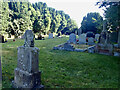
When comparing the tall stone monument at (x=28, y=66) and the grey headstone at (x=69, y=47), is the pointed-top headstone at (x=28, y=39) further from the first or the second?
the grey headstone at (x=69, y=47)

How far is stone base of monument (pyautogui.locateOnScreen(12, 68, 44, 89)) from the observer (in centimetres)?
318

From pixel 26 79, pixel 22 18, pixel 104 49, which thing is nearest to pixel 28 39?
pixel 26 79

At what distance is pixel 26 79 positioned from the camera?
3199 millimetres

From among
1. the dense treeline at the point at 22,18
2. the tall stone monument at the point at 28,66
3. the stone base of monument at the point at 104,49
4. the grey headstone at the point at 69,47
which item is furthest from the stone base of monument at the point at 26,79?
the dense treeline at the point at 22,18

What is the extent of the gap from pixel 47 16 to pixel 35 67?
42.7 m

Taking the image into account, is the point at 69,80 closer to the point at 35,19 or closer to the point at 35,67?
the point at 35,67

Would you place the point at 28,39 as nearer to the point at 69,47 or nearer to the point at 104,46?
the point at 69,47

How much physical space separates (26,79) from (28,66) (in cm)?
40

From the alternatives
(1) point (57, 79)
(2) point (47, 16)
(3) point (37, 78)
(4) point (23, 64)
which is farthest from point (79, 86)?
(2) point (47, 16)

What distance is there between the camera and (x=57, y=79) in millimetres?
4105

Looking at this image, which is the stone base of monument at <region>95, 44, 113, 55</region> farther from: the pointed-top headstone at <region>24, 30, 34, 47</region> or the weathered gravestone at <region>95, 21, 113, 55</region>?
the pointed-top headstone at <region>24, 30, 34, 47</region>

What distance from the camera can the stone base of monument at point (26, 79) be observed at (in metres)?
3.18

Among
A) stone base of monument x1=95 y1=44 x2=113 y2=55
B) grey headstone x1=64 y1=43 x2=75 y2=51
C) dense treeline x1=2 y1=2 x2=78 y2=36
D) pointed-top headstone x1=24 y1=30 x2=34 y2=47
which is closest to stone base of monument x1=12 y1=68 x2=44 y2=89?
pointed-top headstone x1=24 y1=30 x2=34 y2=47

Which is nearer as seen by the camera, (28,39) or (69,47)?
(28,39)
